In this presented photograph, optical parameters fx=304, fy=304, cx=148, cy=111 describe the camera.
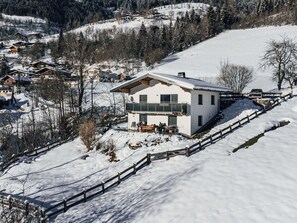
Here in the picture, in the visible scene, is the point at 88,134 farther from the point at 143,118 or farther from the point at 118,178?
the point at 118,178

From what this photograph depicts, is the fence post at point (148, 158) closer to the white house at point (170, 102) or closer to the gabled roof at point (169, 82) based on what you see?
the white house at point (170, 102)

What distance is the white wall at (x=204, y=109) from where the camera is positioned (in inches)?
1168

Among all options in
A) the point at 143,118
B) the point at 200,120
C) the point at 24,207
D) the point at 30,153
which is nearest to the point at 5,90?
the point at 30,153

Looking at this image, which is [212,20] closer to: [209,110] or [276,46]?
[276,46]

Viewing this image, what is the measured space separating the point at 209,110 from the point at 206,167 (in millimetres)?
14635

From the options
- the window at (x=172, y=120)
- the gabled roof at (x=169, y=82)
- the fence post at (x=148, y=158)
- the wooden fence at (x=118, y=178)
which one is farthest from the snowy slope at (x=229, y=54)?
the fence post at (x=148, y=158)

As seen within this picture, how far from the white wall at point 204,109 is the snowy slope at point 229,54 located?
915 inches

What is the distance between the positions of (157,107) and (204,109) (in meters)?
5.18

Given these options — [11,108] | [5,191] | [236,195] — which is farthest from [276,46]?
[11,108]

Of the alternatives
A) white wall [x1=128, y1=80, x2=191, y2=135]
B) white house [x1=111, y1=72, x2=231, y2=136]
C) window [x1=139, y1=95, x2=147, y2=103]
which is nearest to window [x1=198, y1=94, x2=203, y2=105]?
white house [x1=111, y1=72, x2=231, y2=136]

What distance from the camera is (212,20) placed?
387 ft

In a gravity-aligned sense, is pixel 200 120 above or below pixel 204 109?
below

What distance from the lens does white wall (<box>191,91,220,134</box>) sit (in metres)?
29.7

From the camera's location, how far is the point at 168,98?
30.8 m
